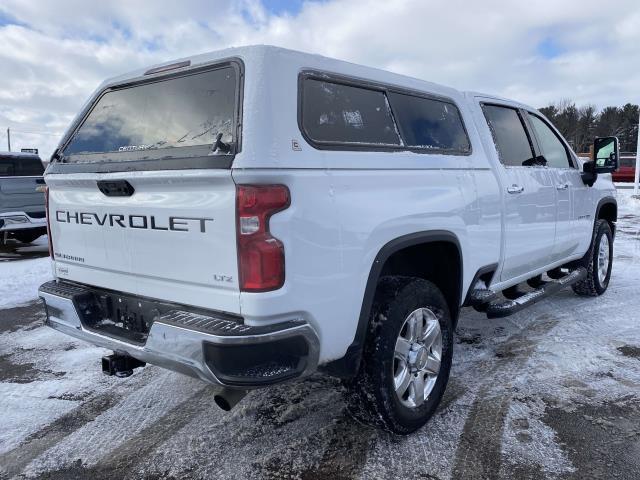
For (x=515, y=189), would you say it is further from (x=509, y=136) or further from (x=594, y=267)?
(x=594, y=267)

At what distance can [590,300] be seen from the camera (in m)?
5.81

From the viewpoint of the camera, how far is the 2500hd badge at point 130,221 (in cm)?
238

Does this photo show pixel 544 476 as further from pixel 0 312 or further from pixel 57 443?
pixel 0 312

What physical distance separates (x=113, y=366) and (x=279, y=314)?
46.1 inches

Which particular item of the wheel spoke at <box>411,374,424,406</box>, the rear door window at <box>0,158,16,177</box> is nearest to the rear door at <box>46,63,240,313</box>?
the wheel spoke at <box>411,374,424,406</box>

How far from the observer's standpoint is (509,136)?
4.21 metres

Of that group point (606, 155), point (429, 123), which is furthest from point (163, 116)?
point (606, 155)

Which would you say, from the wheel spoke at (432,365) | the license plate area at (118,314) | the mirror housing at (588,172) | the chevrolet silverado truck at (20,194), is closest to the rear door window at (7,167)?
the chevrolet silverado truck at (20,194)

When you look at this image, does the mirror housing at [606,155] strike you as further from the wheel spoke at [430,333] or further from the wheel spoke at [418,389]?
the wheel spoke at [418,389]

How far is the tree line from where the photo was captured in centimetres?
5475

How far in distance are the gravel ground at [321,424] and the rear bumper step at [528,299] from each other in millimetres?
418

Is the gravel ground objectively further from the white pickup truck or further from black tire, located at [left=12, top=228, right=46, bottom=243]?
black tire, located at [left=12, top=228, right=46, bottom=243]

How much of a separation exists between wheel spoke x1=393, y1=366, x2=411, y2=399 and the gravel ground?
288 mm

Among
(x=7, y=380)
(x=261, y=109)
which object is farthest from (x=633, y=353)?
(x=7, y=380)
